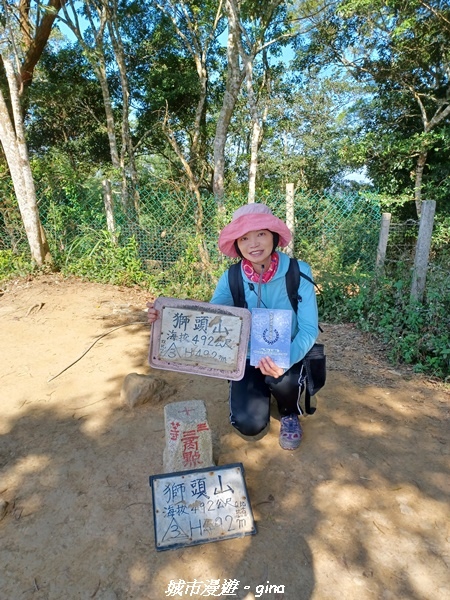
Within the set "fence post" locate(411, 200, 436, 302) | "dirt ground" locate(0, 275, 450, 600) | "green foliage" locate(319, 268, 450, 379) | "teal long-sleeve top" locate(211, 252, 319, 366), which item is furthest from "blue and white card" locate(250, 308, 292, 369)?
"fence post" locate(411, 200, 436, 302)

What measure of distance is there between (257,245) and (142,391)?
1383 millimetres

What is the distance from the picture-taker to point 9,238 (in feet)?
19.2

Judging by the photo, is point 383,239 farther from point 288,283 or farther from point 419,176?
point 419,176

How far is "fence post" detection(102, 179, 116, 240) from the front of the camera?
558cm

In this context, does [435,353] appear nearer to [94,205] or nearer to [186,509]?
[186,509]

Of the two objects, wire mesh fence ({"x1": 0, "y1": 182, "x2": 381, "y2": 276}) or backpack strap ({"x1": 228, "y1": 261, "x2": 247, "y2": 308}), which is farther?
wire mesh fence ({"x1": 0, "y1": 182, "x2": 381, "y2": 276})

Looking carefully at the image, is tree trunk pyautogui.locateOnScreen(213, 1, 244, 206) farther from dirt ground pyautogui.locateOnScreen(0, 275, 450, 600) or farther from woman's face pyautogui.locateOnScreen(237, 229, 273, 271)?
woman's face pyautogui.locateOnScreen(237, 229, 273, 271)

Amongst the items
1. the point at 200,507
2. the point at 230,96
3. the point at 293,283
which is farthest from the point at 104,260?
the point at 200,507

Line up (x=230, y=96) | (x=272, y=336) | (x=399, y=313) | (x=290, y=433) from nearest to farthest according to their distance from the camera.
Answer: (x=272, y=336) → (x=290, y=433) → (x=399, y=313) → (x=230, y=96)

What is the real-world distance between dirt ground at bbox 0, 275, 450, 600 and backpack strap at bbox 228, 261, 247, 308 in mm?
851

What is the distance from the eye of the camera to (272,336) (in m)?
1.79

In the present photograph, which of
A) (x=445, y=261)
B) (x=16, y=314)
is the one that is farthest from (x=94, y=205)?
(x=445, y=261)

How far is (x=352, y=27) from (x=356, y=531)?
35.6ft

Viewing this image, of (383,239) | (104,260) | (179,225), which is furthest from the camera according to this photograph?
(104,260)
